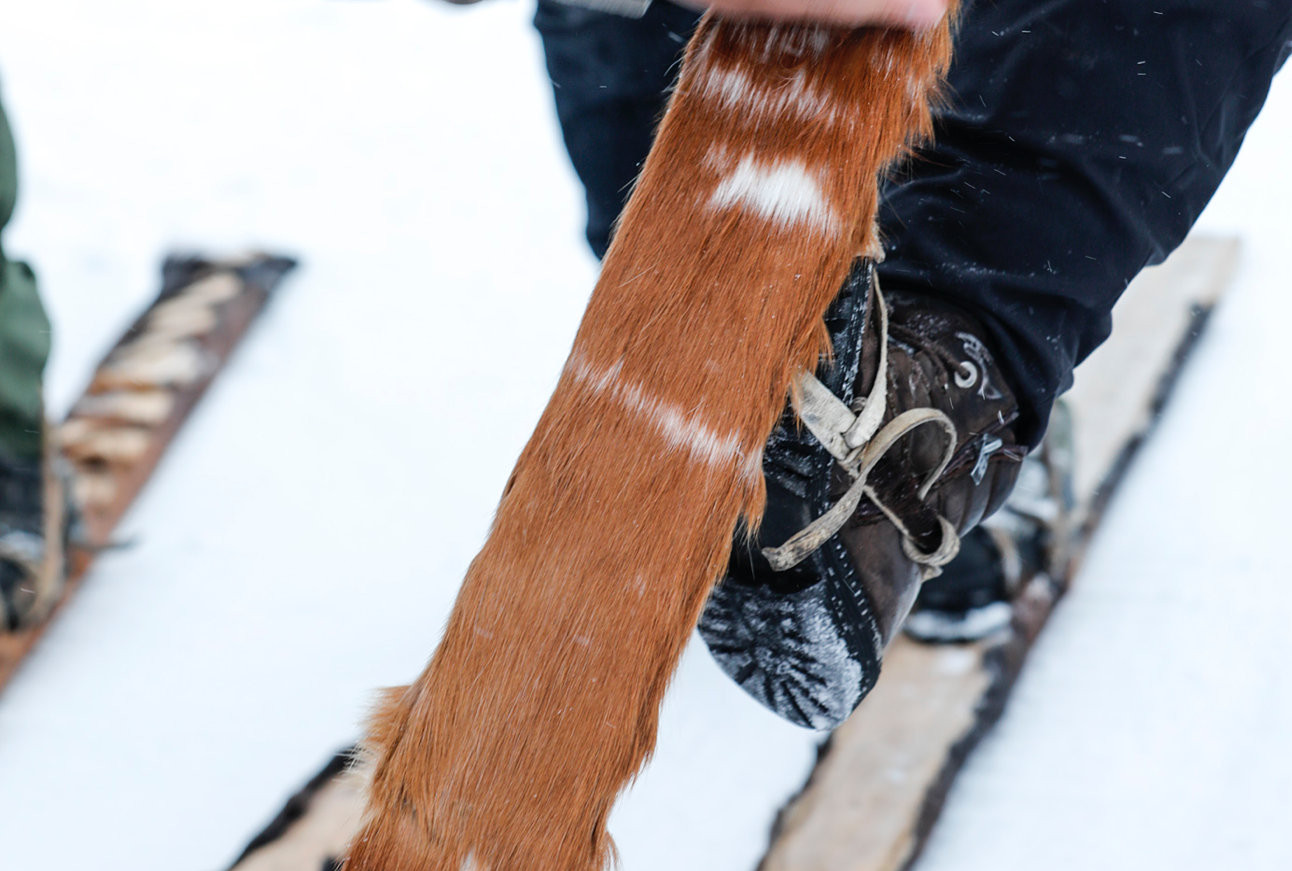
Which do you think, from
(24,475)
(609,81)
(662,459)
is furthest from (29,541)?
(662,459)

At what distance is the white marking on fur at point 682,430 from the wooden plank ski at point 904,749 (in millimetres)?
474

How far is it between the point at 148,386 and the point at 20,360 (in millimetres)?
242

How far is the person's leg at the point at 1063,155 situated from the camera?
75 centimetres

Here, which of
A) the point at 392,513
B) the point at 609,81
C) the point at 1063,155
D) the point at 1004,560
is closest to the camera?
the point at 1063,155

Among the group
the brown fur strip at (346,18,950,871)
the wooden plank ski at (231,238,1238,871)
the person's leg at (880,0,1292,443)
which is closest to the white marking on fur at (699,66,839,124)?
the brown fur strip at (346,18,950,871)

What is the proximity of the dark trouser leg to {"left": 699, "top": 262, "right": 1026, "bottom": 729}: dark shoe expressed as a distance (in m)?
0.31

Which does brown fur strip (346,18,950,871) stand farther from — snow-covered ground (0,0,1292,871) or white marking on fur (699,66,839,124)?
snow-covered ground (0,0,1292,871)

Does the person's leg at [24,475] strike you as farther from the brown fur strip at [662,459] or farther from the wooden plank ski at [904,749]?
the brown fur strip at [662,459]

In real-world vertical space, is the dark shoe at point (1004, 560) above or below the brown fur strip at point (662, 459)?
below

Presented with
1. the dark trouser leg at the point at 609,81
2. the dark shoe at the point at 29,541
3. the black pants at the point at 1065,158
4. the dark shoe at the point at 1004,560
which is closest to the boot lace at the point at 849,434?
the black pants at the point at 1065,158

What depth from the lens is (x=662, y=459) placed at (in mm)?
557

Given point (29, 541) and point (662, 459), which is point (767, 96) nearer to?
point (662, 459)

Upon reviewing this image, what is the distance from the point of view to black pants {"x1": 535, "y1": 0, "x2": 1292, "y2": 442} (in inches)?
29.3

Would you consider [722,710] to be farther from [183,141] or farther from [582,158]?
[183,141]
